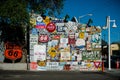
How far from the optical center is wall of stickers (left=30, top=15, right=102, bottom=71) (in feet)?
112

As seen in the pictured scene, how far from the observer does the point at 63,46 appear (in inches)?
1373

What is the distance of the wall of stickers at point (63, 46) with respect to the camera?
34.2m

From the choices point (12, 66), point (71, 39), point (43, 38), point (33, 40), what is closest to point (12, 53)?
point (12, 66)

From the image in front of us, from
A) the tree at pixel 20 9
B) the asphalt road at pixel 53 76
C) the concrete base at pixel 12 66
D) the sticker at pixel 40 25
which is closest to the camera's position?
the tree at pixel 20 9

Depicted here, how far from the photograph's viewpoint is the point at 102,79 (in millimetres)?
23984

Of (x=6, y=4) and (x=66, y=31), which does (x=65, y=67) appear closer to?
(x=66, y=31)

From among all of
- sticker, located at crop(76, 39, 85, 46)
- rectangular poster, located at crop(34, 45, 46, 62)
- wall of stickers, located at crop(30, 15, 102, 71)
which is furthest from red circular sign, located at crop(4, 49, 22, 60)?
sticker, located at crop(76, 39, 85, 46)

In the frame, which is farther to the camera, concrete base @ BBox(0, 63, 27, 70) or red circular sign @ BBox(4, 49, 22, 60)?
red circular sign @ BBox(4, 49, 22, 60)

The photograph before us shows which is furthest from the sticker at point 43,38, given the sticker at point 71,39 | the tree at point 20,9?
the tree at point 20,9

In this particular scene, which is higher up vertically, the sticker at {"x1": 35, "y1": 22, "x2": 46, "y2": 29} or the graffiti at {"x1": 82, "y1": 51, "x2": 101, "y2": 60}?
the sticker at {"x1": 35, "y1": 22, "x2": 46, "y2": 29}

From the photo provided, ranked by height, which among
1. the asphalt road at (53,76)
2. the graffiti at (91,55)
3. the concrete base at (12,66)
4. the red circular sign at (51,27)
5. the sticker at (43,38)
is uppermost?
the red circular sign at (51,27)

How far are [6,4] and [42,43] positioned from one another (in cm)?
1434

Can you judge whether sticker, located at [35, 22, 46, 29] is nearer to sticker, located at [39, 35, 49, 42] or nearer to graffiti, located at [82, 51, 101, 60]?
sticker, located at [39, 35, 49, 42]

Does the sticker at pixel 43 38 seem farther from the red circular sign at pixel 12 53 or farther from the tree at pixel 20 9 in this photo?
the tree at pixel 20 9
